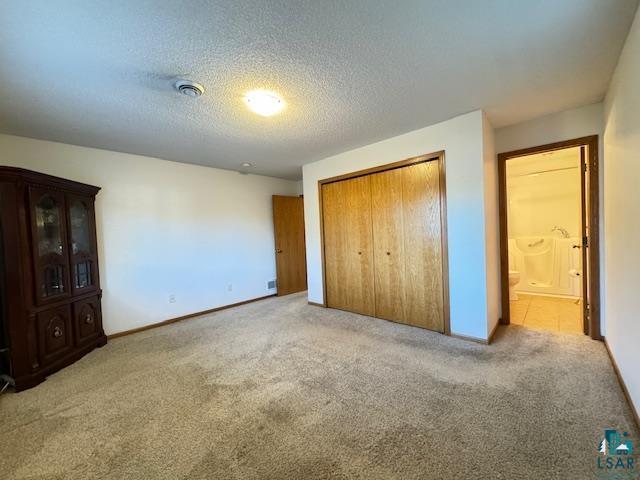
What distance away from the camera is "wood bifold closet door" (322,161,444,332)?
3.06 meters

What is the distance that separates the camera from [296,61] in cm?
178

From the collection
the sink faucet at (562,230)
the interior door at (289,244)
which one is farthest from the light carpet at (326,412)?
the sink faucet at (562,230)

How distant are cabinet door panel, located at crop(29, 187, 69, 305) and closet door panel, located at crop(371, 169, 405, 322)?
338cm

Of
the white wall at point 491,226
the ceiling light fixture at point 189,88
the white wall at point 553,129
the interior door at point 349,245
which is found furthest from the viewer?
the interior door at point 349,245

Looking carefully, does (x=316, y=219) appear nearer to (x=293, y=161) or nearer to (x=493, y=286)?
(x=293, y=161)

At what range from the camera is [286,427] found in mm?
1663

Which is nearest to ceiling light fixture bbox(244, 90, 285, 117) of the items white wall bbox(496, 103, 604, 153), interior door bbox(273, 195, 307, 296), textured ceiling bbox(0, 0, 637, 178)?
textured ceiling bbox(0, 0, 637, 178)

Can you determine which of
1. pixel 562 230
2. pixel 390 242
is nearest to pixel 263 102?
pixel 390 242

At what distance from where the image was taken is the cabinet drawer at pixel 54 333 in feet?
7.82

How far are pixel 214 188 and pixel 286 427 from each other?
3706 millimetres

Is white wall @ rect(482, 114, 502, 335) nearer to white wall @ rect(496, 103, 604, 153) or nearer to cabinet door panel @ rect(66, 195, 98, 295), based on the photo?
white wall @ rect(496, 103, 604, 153)

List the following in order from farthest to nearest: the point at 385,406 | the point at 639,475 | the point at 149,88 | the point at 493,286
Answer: the point at 493,286 < the point at 149,88 < the point at 385,406 < the point at 639,475

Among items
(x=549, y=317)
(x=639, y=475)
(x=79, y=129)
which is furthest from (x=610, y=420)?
(x=79, y=129)

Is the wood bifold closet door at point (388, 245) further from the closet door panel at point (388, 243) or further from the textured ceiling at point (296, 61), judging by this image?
the textured ceiling at point (296, 61)
